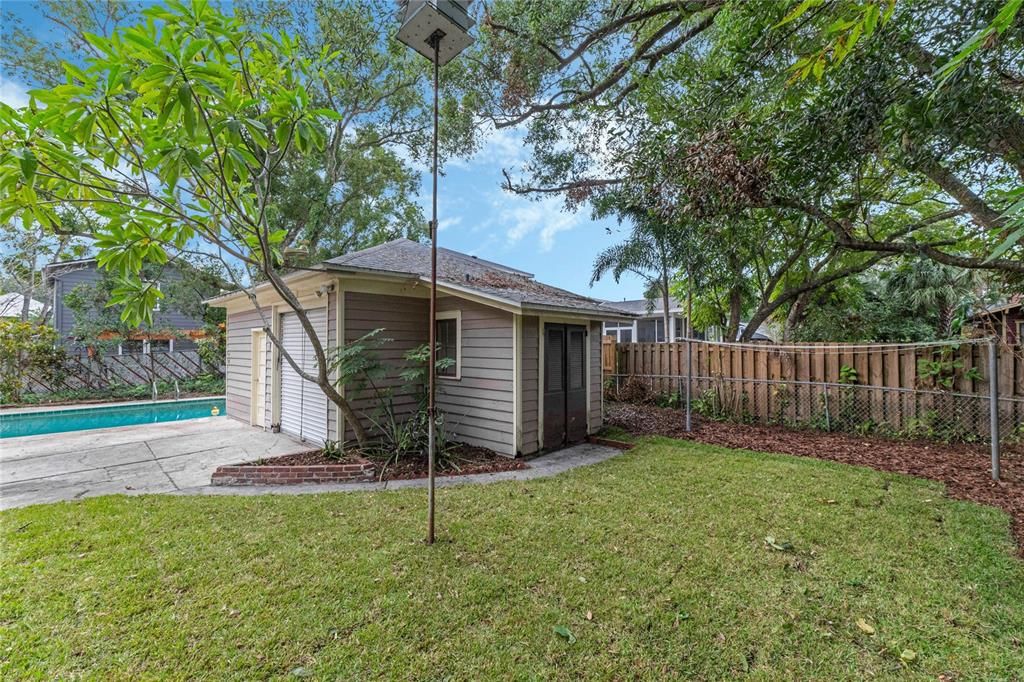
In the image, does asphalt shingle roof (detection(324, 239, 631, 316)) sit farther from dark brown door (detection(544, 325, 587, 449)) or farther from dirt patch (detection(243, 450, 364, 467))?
dirt patch (detection(243, 450, 364, 467))

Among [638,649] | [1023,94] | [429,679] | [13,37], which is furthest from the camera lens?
[13,37]

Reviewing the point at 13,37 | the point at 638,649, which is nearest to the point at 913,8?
the point at 638,649

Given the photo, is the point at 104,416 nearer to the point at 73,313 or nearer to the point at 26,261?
Result: the point at 73,313

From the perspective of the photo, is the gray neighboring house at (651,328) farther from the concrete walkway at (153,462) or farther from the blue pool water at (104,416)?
the blue pool water at (104,416)

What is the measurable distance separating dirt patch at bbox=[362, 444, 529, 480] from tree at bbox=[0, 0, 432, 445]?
2368 millimetres

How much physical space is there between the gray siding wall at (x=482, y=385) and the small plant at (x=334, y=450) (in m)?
1.63

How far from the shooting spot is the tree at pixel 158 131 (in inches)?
127

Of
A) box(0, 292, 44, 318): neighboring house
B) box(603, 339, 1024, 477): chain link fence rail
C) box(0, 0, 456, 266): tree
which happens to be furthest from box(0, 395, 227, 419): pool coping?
box(603, 339, 1024, 477): chain link fence rail

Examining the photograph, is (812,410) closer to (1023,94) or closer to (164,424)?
(1023,94)

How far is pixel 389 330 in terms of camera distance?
6680 millimetres

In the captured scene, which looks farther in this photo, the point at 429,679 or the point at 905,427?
the point at 905,427

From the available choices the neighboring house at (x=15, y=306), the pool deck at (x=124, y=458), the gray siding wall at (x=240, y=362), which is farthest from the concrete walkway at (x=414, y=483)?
the neighboring house at (x=15, y=306)

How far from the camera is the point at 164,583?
2.89m

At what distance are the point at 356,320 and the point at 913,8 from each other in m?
7.30
